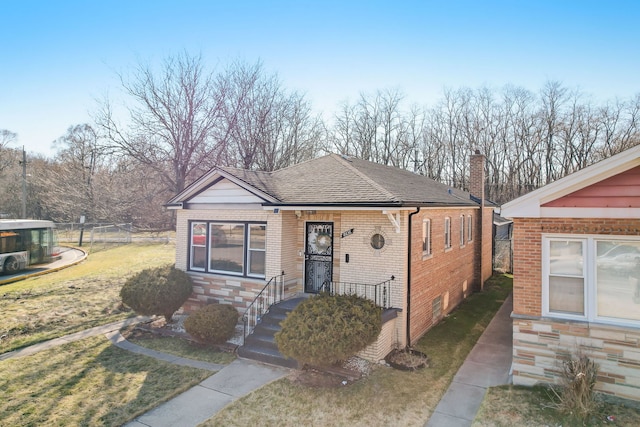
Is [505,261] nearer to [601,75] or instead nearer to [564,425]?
[601,75]

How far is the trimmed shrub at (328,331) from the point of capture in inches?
292

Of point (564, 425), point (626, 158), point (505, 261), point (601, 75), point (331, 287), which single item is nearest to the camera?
point (564, 425)

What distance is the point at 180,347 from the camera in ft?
32.2

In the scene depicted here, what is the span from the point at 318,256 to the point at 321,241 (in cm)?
46

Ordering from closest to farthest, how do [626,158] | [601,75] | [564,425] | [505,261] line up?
1. [564,425]
2. [626,158]
3. [601,75]
4. [505,261]

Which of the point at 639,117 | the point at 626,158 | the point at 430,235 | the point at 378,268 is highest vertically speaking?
the point at 639,117

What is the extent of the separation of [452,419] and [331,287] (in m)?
4.75

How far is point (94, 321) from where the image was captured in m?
12.0

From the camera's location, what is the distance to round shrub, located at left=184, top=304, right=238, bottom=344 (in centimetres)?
959

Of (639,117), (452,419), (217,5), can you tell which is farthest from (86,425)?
(639,117)

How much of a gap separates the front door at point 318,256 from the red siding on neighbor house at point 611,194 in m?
5.85

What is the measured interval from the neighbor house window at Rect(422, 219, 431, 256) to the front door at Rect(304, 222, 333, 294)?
2.70m

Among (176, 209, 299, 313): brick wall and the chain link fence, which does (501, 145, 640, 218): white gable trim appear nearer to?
(176, 209, 299, 313): brick wall

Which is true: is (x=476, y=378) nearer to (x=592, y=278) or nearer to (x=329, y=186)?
(x=592, y=278)
